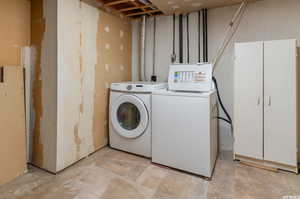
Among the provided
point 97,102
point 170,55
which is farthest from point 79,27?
point 170,55

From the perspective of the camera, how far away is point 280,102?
2.04 meters

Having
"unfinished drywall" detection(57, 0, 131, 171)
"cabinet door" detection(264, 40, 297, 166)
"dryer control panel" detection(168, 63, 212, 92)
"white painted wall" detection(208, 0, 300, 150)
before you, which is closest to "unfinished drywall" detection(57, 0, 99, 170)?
"unfinished drywall" detection(57, 0, 131, 171)

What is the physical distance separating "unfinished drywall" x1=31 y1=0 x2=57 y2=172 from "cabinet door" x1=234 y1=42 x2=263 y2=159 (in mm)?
2229

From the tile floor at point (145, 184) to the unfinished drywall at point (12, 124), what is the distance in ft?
0.49

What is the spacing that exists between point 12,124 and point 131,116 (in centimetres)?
141

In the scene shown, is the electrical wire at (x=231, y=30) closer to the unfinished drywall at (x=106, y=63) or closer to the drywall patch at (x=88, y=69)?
the unfinished drywall at (x=106, y=63)

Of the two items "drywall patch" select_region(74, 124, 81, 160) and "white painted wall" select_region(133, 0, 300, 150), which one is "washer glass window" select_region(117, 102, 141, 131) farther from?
"white painted wall" select_region(133, 0, 300, 150)

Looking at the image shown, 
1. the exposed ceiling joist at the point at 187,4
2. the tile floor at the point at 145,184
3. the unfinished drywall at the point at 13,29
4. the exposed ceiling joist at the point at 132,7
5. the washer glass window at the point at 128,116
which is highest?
the exposed ceiling joist at the point at 132,7

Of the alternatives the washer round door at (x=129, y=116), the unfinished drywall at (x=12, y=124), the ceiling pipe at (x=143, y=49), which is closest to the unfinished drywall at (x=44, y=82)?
the unfinished drywall at (x=12, y=124)

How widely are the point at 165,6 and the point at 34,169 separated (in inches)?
110

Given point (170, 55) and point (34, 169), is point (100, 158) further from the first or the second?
point (170, 55)

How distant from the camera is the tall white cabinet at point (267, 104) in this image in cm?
199

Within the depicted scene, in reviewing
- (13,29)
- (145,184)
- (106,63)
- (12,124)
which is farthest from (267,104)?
(13,29)

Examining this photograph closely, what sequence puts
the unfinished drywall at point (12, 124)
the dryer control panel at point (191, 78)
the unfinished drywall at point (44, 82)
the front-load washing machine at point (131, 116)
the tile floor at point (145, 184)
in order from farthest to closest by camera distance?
the front-load washing machine at point (131, 116) → the dryer control panel at point (191, 78) → the unfinished drywall at point (44, 82) → the unfinished drywall at point (12, 124) → the tile floor at point (145, 184)
